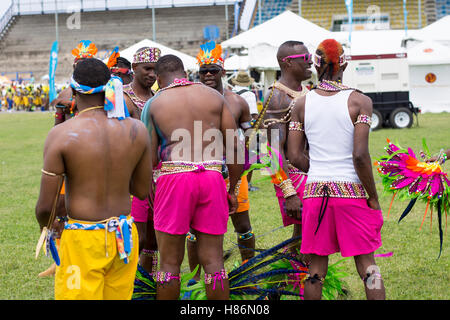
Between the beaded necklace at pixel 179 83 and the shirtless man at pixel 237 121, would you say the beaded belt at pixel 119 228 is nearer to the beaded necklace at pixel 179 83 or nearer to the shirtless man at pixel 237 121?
the beaded necklace at pixel 179 83

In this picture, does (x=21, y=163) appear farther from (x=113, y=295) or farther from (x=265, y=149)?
(x=113, y=295)

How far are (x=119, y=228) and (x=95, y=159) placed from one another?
16.4 inches

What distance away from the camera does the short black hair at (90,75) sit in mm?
3654

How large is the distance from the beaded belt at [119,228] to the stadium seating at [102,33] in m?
43.7

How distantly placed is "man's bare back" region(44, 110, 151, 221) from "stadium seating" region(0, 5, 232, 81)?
43.6 meters

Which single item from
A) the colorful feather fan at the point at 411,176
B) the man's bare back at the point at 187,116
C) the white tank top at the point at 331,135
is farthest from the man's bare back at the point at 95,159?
the colorful feather fan at the point at 411,176

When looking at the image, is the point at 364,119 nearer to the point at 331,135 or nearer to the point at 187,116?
the point at 331,135

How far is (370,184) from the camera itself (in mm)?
4238

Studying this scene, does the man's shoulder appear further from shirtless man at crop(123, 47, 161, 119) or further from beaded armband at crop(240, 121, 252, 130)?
shirtless man at crop(123, 47, 161, 119)

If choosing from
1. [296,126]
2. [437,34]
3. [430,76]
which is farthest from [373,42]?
[296,126]

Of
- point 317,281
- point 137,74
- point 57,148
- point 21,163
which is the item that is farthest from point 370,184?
point 21,163

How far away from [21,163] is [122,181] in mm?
13005

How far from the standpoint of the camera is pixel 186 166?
14.5ft
